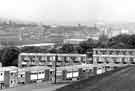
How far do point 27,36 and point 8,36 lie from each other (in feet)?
13.7

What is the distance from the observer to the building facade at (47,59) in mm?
9969

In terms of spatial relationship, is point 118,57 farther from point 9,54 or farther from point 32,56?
point 9,54

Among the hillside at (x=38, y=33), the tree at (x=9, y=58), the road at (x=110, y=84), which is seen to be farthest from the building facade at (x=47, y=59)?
the hillside at (x=38, y=33)

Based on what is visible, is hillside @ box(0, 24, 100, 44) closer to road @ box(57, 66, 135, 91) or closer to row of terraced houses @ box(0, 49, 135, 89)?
row of terraced houses @ box(0, 49, 135, 89)

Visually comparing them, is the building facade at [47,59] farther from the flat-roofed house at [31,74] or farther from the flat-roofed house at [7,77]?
the flat-roofed house at [7,77]

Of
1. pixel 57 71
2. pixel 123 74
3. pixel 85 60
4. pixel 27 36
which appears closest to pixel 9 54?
pixel 85 60

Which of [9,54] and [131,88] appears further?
Answer: [9,54]

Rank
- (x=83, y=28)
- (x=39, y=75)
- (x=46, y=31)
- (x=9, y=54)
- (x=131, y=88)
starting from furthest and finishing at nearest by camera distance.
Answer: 1. (x=83, y=28)
2. (x=46, y=31)
3. (x=9, y=54)
4. (x=39, y=75)
5. (x=131, y=88)

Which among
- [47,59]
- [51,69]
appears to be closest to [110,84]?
[51,69]

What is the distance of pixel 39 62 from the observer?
10.1 m

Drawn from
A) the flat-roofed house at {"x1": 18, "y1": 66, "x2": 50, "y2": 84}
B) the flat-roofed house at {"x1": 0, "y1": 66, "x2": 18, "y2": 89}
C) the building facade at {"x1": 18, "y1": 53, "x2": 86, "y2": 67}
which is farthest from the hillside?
the flat-roofed house at {"x1": 0, "y1": 66, "x2": 18, "y2": 89}

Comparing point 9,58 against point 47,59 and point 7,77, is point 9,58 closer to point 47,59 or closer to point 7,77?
point 47,59

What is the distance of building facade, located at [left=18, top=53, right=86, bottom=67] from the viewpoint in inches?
392

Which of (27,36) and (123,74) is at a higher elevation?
(123,74)
